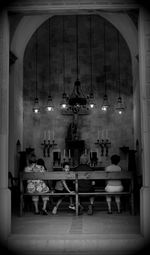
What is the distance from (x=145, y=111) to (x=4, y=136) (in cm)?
207

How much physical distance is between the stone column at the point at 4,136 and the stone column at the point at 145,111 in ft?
6.34

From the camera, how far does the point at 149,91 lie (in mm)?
5254

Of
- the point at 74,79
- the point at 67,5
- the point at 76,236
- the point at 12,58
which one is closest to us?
the point at 76,236

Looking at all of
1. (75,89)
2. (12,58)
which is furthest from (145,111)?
(75,89)

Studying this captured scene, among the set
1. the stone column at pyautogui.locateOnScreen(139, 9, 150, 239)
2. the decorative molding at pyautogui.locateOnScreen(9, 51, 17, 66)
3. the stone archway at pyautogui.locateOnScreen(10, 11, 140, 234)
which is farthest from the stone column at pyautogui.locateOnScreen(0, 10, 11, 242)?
the stone archway at pyautogui.locateOnScreen(10, 11, 140, 234)

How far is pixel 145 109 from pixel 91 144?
890 cm

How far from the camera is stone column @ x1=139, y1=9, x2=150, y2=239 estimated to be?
509cm

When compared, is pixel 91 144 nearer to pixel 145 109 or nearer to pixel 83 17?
pixel 83 17

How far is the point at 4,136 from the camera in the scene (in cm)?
525

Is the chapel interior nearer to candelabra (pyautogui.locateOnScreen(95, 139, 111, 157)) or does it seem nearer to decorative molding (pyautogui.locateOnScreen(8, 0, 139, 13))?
candelabra (pyautogui.locateOnScreen(95, 139, 111, 157))

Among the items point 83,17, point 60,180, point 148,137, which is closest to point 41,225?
point 60,180

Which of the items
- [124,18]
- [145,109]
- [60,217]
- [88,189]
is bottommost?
[60,217]

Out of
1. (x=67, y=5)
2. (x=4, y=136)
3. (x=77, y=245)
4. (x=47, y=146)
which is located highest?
(x=67, y=5)

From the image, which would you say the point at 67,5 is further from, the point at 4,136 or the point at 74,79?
the point at 74,79
